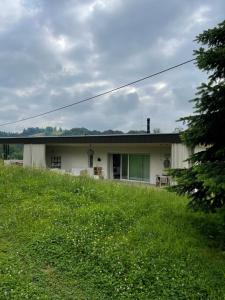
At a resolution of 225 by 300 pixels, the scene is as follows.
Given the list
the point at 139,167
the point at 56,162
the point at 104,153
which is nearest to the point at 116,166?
the point at 104,153

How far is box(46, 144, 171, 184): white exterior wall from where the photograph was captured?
22391mm

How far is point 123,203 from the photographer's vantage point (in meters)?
8.22

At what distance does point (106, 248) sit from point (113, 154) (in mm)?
19933

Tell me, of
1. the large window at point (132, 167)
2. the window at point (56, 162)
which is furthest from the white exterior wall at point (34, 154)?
the large window at point (132, 167)

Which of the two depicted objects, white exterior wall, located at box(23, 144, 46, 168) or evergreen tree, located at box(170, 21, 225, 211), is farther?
white exterior wall, located at box(23, 144, 46, 168)

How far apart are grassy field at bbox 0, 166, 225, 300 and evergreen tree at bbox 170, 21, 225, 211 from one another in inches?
28.0

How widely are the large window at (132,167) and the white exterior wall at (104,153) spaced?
1.24 feet

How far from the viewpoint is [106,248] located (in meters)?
5.88

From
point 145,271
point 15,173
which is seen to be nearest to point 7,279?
point 145,271

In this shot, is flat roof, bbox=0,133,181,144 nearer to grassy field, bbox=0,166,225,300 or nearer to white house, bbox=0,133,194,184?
white house, bbox=0,133,194,184

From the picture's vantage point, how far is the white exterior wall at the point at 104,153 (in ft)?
73.5

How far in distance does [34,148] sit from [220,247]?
80.5 feet

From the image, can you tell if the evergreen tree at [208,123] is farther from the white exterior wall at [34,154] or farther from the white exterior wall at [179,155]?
the white exterior wall at [34,154]

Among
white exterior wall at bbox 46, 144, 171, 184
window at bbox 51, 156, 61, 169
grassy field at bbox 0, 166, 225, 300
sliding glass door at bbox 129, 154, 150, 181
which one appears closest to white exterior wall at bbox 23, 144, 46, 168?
white exterior wall at bbox 46, 144, 171, 184
